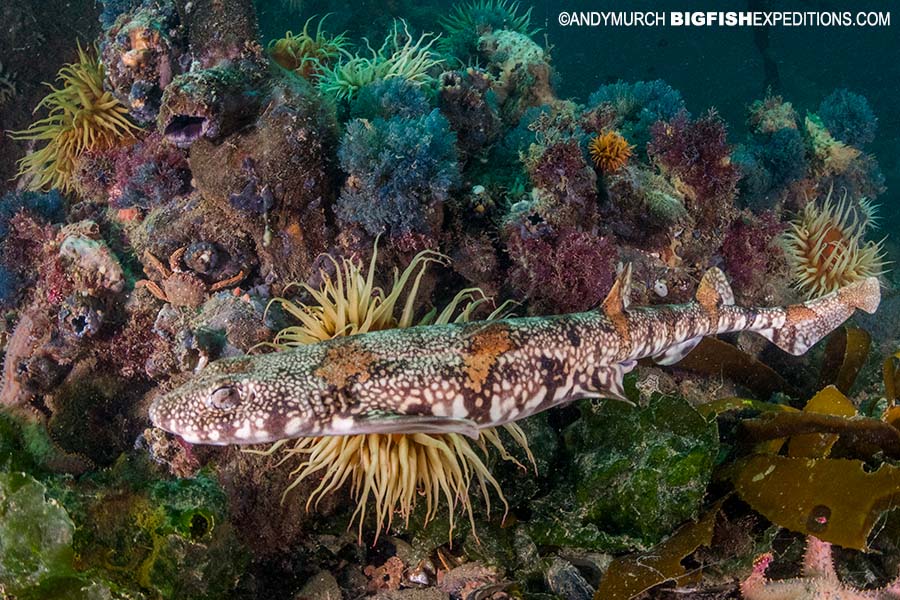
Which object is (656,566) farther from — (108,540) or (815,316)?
(108,540)

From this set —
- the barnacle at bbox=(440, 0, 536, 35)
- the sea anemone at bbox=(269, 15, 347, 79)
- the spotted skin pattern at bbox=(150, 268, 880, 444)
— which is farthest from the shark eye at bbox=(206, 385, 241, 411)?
the barnacle at bbox=(440, 0, 536, 35)

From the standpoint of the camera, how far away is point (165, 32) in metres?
5.50

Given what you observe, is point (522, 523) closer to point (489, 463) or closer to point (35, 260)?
point (489, 463)

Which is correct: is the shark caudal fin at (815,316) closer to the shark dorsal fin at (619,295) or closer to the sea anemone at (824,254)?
the sea anemone at (824,254)

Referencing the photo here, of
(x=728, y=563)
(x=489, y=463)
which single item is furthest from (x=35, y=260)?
(x=728, y=563)

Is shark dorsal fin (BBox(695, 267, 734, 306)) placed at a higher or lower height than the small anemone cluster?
lower

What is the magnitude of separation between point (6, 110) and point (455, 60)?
6243mm

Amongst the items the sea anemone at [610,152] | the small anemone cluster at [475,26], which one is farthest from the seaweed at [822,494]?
the small anemone cluster at [475,26]

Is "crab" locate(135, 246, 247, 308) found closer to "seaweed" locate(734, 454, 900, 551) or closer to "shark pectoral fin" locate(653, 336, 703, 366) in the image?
"shark pectoral fin" locate(653, 336, 703, 366)

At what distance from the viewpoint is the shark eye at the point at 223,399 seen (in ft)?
10.0

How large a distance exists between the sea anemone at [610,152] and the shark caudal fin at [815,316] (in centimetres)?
193

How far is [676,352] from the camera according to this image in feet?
14.9

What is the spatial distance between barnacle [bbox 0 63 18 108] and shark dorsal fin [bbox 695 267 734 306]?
29.5 feet

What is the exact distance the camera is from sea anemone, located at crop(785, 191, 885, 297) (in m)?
6.36
